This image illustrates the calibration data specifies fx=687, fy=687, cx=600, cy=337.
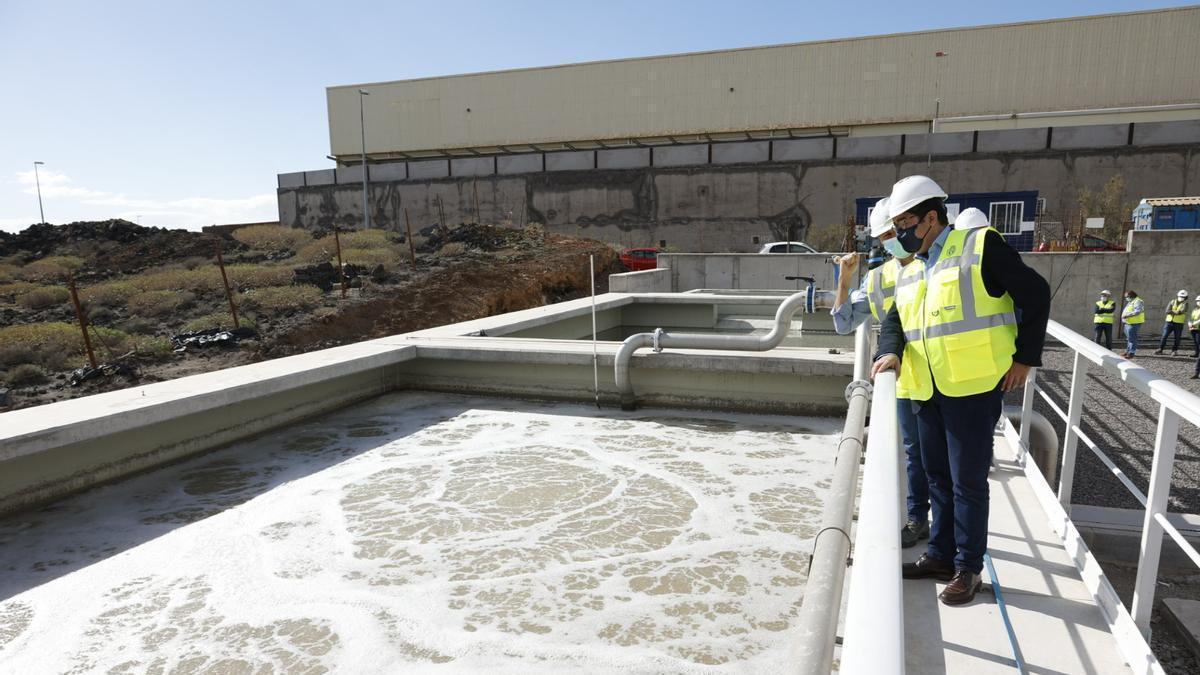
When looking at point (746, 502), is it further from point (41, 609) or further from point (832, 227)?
point (832, 227)

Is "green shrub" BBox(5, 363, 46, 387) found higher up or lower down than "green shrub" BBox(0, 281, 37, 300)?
lower down

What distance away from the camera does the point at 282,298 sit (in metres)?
17.5

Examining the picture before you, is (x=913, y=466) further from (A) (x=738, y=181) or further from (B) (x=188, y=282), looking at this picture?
(A) (x=738, y=181)

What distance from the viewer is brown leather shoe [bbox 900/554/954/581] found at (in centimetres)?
308

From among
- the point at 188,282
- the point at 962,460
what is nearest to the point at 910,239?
the point at 962,460

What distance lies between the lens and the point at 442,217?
34000mm

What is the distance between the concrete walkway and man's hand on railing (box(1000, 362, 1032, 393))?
96 cm

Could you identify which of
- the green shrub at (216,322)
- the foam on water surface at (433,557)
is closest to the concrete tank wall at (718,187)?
the green shrub at (216,322)

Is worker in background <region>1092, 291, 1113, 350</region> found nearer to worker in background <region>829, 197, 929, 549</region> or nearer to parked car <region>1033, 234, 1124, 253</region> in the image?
parked car <region>1033, 234, 1124, 253</region>

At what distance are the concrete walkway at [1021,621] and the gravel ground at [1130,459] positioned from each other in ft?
6.25

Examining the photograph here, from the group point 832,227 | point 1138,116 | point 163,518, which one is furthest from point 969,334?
point 1138,116

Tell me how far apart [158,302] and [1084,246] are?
87.8ft

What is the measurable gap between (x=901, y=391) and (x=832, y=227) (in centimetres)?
2544

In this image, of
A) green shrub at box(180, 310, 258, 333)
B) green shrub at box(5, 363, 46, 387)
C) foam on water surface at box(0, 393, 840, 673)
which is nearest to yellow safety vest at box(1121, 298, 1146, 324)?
foam on water surface at box(0, 393, 840, 673)
